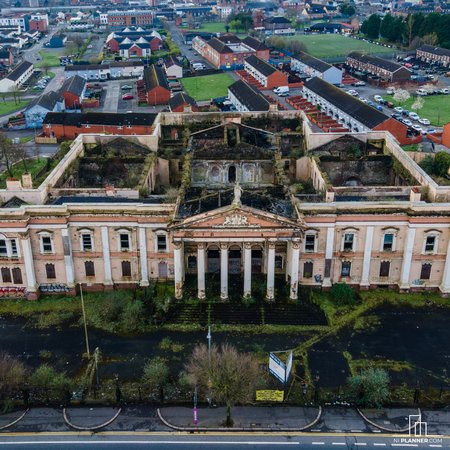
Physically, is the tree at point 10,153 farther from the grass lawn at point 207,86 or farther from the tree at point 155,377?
the tree at point 155,377

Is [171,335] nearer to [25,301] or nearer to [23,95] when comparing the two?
[25,301]

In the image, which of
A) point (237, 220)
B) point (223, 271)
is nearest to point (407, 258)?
point (237, 220)

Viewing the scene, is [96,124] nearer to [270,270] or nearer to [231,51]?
[270,270]

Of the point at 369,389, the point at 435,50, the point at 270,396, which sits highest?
the point at 435,50

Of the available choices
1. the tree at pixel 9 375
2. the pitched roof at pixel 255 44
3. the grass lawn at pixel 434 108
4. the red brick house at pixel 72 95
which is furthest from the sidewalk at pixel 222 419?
the pitched roof at pixel 255 44

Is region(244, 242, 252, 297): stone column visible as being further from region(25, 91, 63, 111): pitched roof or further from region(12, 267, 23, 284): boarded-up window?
region(25, 91, 63, 111): pitched roof

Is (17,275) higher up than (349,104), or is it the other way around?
(349,104)

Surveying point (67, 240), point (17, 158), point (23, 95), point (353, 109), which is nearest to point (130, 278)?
point (67, 240)
